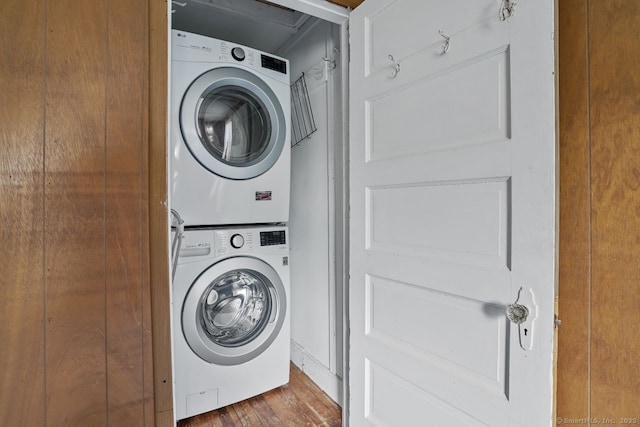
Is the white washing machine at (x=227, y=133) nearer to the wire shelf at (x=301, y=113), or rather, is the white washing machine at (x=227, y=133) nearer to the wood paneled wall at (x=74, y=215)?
the wire shelf at (x=301, y=113)

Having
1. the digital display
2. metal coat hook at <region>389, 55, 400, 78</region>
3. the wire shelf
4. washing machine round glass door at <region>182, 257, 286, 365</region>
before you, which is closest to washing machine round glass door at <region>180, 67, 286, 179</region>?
the digital display

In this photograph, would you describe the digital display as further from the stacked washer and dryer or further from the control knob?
the control knob

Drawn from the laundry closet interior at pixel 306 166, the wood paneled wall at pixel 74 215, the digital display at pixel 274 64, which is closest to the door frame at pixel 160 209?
the wood paneled wall at pixel 74 215

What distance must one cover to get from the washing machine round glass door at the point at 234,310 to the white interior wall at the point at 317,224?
268 millimetres

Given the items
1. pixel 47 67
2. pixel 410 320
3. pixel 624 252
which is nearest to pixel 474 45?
pixel 624 252

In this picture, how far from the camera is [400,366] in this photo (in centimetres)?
112

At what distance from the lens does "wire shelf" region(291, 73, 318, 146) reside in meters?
1.96

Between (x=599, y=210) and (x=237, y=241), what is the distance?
4.62 ft

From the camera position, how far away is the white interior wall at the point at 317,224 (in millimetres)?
1740

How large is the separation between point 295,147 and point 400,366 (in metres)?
1.49

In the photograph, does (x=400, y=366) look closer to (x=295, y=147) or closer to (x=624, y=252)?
(x=624, y=252)

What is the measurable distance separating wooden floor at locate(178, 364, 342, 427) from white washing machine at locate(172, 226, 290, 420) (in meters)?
0.07

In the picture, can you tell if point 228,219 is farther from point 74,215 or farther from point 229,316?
point 74,215

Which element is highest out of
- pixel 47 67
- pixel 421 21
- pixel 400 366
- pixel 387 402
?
pixel 421 21
